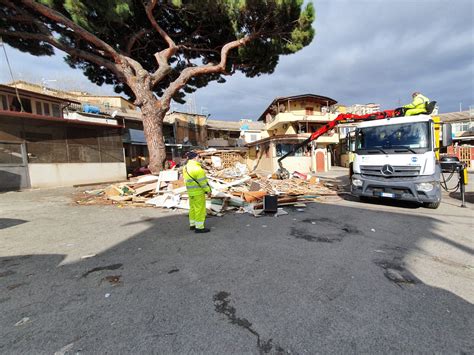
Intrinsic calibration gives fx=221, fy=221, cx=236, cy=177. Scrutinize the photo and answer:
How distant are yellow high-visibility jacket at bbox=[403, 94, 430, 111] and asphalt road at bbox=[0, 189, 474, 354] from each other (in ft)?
14.4

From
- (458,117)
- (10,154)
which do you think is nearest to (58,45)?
(10,154)

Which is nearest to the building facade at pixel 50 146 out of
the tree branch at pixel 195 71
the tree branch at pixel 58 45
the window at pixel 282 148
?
the tree branch at pixel 58 45

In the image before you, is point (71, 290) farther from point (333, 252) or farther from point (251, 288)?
point (333, 252)

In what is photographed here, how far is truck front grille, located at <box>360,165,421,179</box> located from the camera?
6367 millimetres

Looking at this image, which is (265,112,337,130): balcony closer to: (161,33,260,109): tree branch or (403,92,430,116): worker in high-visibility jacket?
(161,33,260,109): tree branch

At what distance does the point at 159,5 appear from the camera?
38.9 feet

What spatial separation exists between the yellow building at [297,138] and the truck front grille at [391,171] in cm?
1813

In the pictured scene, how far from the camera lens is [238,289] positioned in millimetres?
2645

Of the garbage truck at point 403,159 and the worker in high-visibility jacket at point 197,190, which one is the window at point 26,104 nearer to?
the worker in high-visibility jacket at point 197,190

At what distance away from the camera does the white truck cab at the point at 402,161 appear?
6254 mm

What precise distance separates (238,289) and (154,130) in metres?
10.9

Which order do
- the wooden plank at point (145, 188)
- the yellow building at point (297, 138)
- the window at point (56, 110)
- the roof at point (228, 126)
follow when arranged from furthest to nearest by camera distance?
the roof at point (228, 126)
the yellow building at point (297, 138)
the window at point (56, 110)
the wooden plank at point (145, 188)

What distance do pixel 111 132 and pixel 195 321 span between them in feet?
54.7

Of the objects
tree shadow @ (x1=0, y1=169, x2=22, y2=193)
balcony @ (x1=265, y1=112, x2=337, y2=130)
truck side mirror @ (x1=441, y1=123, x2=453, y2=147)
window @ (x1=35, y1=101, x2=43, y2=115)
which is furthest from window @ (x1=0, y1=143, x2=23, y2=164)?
balcony @ (x1=265, y1=112, x2=337, y2=130)
